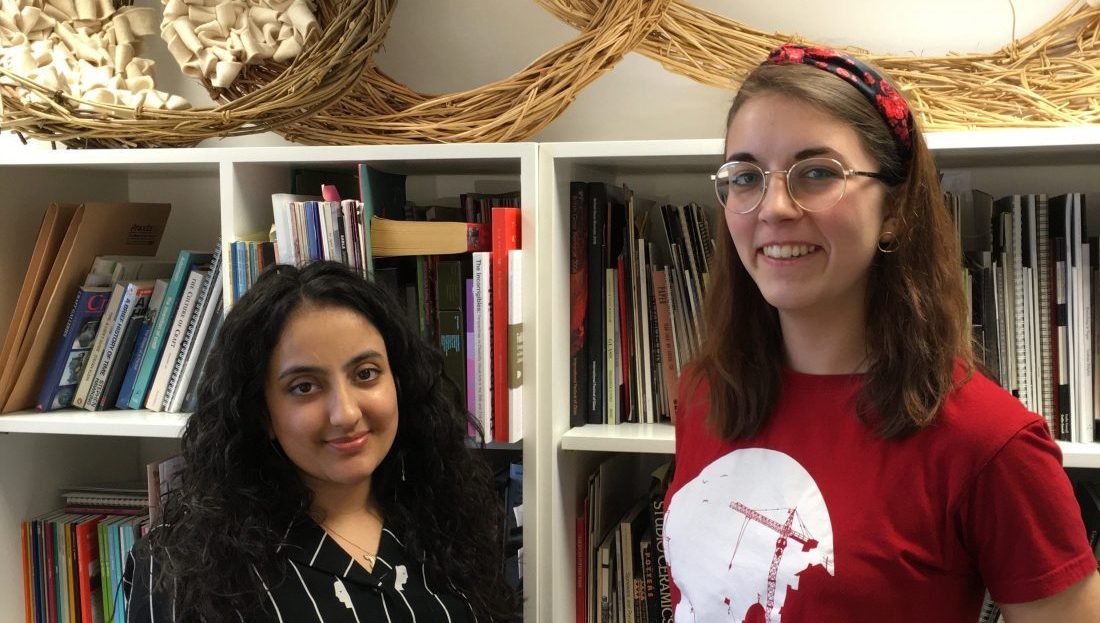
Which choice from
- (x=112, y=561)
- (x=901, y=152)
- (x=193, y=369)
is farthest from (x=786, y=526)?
(x=112, y=561)

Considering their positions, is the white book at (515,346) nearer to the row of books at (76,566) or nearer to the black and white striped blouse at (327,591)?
the black and white striped blouse at (327,591)

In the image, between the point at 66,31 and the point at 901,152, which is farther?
the point at 66,31

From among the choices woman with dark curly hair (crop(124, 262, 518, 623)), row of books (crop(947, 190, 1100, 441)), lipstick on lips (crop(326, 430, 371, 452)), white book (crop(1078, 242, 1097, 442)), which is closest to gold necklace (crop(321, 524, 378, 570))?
woman with dark curly hair (crop(124, 262, 518, 623))

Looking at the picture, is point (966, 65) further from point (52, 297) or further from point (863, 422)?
point (52, 297)

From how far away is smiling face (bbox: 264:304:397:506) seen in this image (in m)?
1.14

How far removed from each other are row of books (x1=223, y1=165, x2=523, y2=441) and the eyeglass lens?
47cm

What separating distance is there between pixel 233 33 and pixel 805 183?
963 millimetres

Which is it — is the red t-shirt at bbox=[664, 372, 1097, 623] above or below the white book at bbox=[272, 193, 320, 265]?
below

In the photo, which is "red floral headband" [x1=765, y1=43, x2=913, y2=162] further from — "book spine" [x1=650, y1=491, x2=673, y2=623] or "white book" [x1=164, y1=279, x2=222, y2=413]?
"white book" [x1=164, y1=279, x2=222, y2=413]

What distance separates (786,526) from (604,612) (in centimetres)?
61

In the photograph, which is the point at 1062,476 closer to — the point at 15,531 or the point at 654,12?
the point at 654,12

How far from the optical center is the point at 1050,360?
134 cm

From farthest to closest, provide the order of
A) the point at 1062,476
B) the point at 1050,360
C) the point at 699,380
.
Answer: the point at 1050,360
the point at 699,380
the point at 1062,476

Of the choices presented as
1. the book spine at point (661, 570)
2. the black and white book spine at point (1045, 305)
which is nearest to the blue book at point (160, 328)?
the book spine at point (661, 570)
